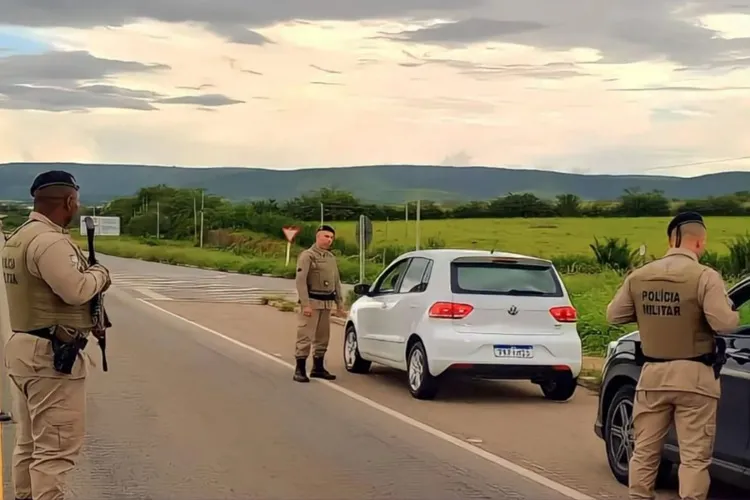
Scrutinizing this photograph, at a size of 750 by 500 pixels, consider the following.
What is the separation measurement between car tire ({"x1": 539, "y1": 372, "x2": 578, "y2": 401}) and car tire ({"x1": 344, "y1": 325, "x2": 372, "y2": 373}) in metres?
2.67

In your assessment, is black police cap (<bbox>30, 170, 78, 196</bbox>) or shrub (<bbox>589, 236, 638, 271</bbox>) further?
shrub (<bbox>589, 236, 638, 271</bbox>)

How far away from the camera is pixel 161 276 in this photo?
47656mm

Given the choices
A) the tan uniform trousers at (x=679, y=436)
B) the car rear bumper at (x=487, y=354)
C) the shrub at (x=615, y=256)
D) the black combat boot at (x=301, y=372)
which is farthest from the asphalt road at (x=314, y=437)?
the shrub at (x=615, y=256)

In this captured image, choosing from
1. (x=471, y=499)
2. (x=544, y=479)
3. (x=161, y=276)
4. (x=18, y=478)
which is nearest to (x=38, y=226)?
(x=18, y=478)

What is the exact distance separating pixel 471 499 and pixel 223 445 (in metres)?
2.66

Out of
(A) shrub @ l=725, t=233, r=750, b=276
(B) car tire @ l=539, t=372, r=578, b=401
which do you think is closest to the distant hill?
(B) car tire @ l=539, t=372, r=578, b=401

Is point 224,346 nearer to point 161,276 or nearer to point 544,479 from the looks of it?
point 544,479

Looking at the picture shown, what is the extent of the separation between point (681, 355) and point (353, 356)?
8483mm

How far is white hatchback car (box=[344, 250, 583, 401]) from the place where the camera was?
12.1 metres

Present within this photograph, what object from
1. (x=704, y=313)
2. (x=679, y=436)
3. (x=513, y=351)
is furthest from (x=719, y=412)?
(x=513, y=351)

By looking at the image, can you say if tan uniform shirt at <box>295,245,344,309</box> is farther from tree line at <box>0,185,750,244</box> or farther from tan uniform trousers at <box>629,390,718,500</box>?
tan uniform trousers at <box>629,390,718,500</box>

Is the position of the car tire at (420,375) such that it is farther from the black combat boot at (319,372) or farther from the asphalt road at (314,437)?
the black combat boot at (319,372)

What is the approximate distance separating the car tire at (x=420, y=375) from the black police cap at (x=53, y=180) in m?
6.49

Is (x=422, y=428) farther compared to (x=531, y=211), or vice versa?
(x=531, y=211)
